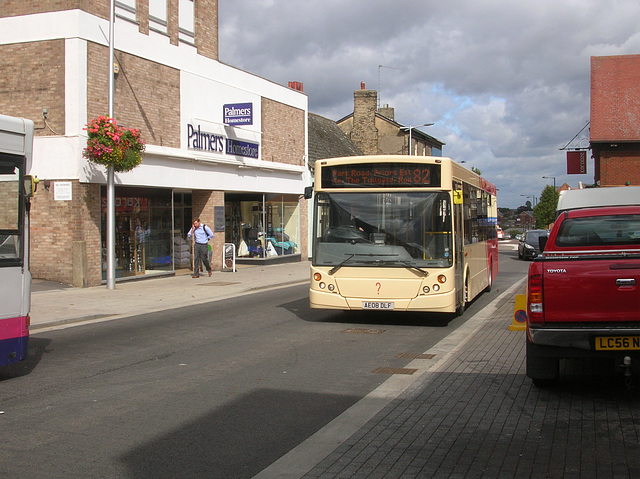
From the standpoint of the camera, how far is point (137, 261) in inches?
828

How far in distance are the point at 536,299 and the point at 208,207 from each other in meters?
19.8

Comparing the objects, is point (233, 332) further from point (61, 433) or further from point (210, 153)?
point (210, 153)

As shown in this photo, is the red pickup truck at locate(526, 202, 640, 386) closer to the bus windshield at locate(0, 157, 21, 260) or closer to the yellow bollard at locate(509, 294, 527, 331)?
the yellow bollard at locate(509, 294, 527, 331)

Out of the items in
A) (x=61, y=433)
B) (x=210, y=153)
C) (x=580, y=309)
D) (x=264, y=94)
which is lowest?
(x=61, y=433)

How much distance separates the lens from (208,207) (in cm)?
2494

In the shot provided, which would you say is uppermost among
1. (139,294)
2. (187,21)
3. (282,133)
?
(187,21)

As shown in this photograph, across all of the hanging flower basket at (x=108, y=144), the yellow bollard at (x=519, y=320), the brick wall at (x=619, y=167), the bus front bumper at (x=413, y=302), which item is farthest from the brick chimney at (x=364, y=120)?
the yellow bollard at (x=519, y=320)

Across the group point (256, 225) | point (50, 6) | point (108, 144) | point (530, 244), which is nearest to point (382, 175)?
point (108, 144)

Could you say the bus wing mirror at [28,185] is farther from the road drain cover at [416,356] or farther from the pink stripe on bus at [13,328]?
the road drain cover at [416,356]

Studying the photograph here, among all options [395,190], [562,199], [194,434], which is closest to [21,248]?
[194,434]

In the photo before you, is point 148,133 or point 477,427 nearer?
point 477,427

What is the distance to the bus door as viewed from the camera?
11883mm

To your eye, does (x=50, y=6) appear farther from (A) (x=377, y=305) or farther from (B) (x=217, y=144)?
(A) (x=377, y=305)

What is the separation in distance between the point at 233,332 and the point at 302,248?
66.8ft
